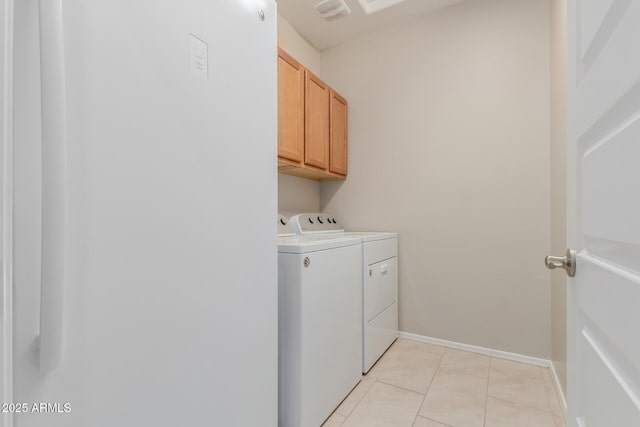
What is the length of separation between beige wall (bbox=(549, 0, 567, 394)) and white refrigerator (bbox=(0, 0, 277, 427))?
61.1 inches

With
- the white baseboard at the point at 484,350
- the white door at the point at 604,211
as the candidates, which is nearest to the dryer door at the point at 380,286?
the white baseboard at the point at 484,350

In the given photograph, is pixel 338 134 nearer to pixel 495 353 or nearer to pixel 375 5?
pixel 375 5

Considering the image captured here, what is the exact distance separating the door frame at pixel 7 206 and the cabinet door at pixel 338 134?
2078mm

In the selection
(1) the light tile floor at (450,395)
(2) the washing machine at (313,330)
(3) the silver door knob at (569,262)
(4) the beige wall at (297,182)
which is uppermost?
(4) the beige wall at (297,182)

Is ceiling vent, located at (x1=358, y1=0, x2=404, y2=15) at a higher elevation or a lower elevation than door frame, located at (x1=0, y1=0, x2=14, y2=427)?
higher

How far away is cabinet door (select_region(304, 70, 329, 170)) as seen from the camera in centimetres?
214

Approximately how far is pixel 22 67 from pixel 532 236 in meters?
2.54

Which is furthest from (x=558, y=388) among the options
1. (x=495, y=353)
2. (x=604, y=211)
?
(x=604, y=211)

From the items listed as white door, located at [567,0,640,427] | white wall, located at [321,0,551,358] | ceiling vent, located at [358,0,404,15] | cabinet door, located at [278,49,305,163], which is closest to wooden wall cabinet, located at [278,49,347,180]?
cabinet door, located at [278,49,305,163]

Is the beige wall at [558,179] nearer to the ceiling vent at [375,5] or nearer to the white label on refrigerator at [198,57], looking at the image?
the ceiling vent at [375,5]

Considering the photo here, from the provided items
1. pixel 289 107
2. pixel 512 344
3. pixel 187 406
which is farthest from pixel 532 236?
pixel 187 406

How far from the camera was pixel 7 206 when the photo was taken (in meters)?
0.46

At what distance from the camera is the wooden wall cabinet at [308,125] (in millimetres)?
1898

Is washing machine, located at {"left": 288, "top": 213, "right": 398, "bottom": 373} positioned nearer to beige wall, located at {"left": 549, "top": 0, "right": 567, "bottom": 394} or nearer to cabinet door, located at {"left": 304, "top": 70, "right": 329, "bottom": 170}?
cabinet door, located at {"left": 304, "top": 70, "right": 329, "bottom": 170}
